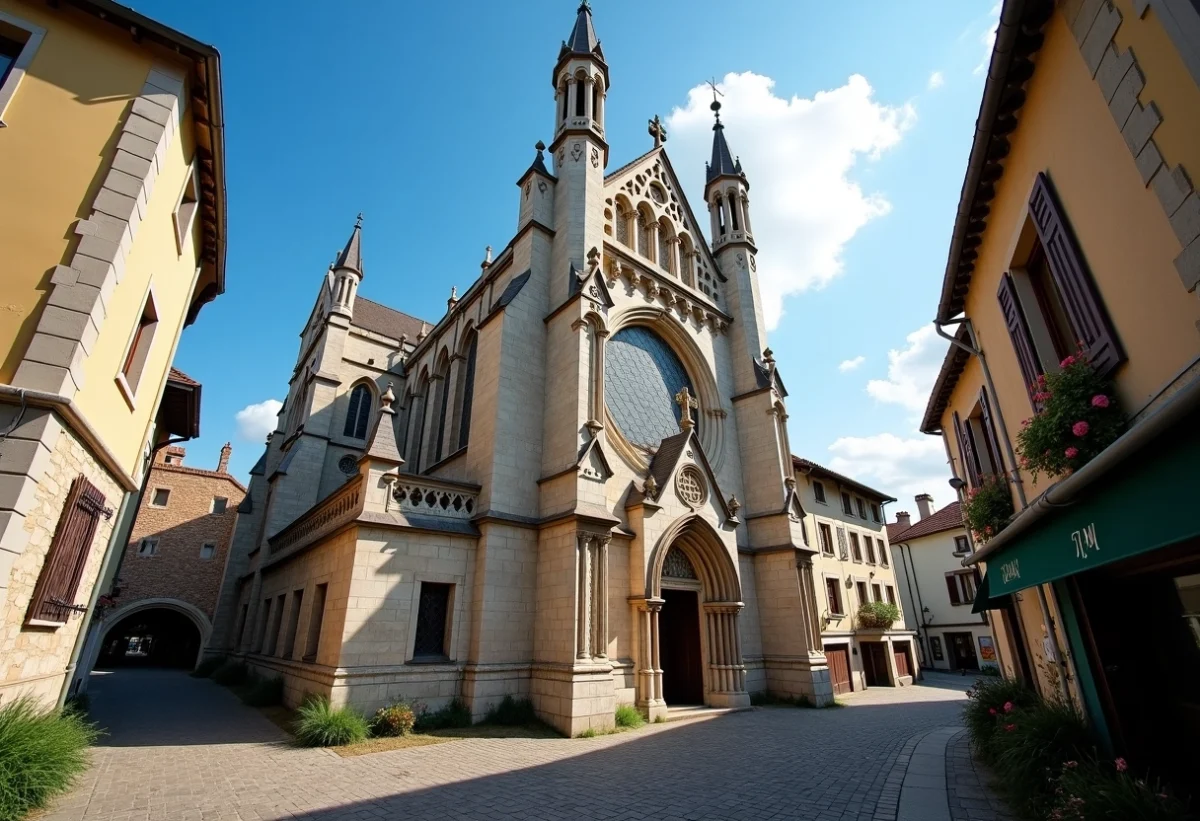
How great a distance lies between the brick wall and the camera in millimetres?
25250

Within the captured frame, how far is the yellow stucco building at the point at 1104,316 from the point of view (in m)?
3.56

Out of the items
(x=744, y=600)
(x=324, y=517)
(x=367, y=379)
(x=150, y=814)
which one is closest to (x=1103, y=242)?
(x=150, y=814)

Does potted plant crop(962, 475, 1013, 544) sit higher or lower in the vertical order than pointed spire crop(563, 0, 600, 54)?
lower

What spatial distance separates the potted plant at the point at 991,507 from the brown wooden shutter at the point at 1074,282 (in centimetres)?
395

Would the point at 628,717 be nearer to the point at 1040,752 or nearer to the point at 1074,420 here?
the point at 1040,752

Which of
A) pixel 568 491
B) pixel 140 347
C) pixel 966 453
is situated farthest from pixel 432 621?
pixel 966 453

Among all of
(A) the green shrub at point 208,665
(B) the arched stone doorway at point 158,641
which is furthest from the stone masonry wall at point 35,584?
(B) the arched stone doorway at point 158,641

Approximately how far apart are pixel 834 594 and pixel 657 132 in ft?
68.7

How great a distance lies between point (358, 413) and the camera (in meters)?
24.1

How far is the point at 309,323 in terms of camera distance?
30.7m

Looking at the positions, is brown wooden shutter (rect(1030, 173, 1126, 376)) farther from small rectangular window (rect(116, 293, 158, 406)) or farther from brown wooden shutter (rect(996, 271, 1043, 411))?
small rectangular window (rect(116, 293, 158, 406))

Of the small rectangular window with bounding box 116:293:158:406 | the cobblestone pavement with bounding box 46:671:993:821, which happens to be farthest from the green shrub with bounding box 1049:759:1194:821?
the small rectangular window with bounding box 116:293:158:406

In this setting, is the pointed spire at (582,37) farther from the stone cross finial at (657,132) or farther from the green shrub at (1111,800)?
the green shrub at (1111,800)

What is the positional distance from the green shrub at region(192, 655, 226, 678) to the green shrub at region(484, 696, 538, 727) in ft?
54.9
